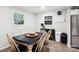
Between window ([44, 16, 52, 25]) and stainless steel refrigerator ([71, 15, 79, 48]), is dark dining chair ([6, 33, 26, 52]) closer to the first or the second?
window ([44, 16, 52, 25])

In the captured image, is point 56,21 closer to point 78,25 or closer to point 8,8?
point 8,8

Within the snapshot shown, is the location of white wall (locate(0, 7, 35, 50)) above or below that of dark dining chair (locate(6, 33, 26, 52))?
above

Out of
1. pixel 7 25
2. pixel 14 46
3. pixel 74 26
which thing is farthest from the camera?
pixel 74 26

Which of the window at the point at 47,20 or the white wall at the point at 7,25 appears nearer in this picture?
the white wall at the point at 7,25

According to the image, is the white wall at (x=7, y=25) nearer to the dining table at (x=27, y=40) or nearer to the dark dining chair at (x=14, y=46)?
the dark dining chair at (x=14, y=46)

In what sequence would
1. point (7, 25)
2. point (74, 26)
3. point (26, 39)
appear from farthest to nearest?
point (74, 26) → point (26, 39) → point (7, 25)

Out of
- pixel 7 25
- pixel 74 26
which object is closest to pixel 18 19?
pixel 7 25

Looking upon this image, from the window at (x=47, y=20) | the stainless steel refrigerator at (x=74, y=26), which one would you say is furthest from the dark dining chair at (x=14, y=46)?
the stainless steel refrigerator at (x=74, y=26)

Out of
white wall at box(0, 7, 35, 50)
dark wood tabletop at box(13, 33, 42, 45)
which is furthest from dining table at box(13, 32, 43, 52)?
white wall at box(0, 7, 35, 50)

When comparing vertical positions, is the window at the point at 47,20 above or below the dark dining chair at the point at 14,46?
above

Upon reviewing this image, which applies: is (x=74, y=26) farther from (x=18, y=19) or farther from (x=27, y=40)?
(x=18, y=19)

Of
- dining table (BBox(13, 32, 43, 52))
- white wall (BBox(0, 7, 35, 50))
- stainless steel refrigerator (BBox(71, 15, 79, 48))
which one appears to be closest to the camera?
white wall (BBox(0, 7, 35, 50))
